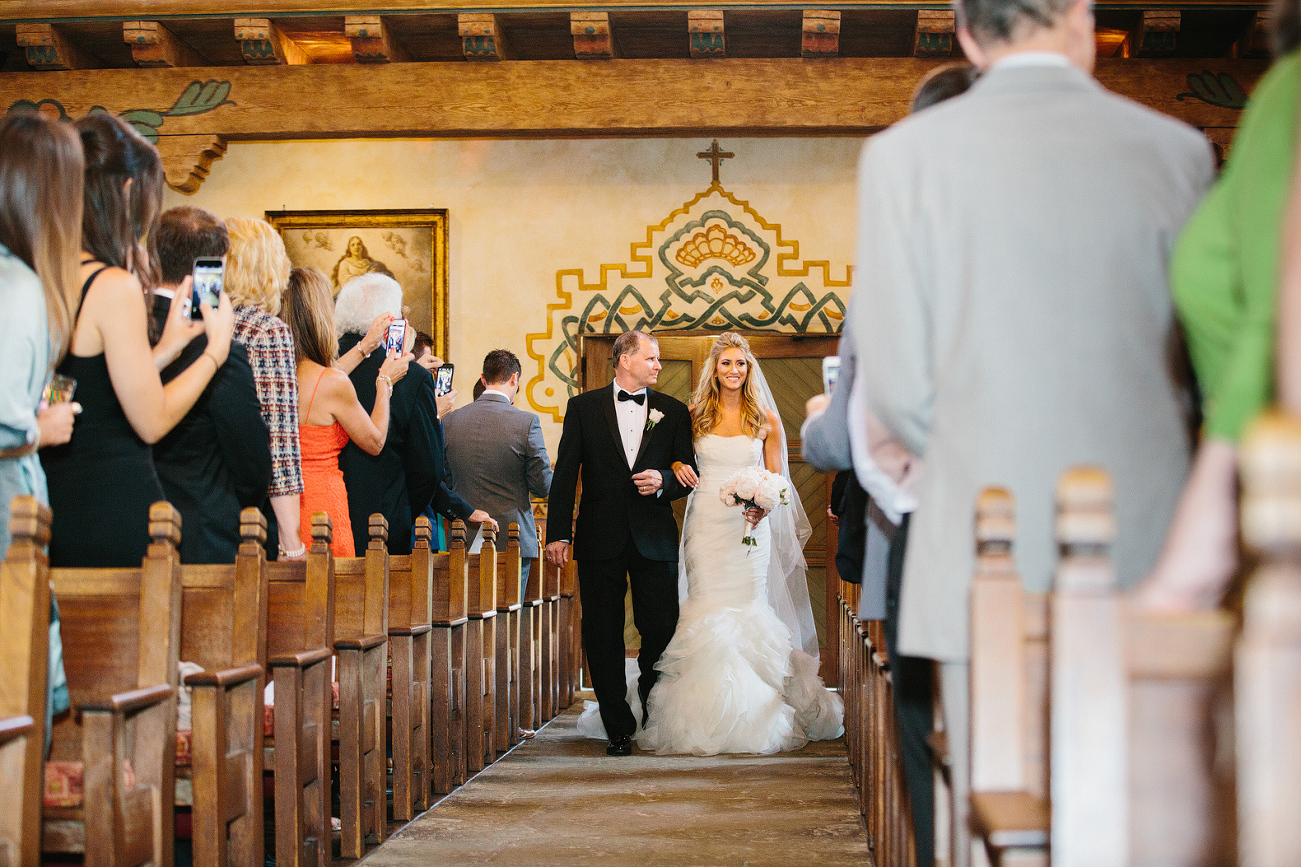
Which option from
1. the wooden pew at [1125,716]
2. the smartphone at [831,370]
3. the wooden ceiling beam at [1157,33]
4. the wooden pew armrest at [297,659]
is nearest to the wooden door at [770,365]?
the wooden ceiling beam at [1157,33]

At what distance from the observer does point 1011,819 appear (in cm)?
107

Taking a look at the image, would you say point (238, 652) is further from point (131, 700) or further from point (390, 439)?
point (390, 439)

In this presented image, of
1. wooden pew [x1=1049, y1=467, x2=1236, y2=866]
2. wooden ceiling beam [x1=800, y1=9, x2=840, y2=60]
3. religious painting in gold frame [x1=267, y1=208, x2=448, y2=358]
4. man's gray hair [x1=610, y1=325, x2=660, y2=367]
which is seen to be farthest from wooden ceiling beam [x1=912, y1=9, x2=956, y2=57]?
wooden pew [x1=1049, y1=467, x2=1236, y2=866]

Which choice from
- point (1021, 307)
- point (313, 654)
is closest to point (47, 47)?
point (313, 654)

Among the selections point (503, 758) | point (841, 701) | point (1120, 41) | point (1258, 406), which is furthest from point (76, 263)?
point (1120, 41)

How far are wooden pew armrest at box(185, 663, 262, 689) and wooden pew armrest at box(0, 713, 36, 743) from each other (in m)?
0.67

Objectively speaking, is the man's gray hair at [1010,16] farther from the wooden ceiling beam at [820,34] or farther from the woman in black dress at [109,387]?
A: the wooden ceiling beam at [820,34]

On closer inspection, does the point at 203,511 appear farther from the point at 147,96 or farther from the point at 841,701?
the point at 147,96

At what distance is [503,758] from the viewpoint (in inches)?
195

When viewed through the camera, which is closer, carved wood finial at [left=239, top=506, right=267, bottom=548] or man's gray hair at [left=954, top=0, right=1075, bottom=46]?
man's gray hair at [left=954, top=0, right=1075, bottom=46]

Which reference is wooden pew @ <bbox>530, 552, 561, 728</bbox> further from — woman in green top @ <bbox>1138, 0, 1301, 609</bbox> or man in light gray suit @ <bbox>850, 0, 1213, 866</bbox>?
woman in green top @ <bbox>1138, 0, 1301, 609</bbox>

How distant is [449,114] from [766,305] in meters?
2.44

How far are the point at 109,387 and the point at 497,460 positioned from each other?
3.66 meters

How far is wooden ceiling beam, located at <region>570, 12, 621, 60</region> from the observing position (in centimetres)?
713
